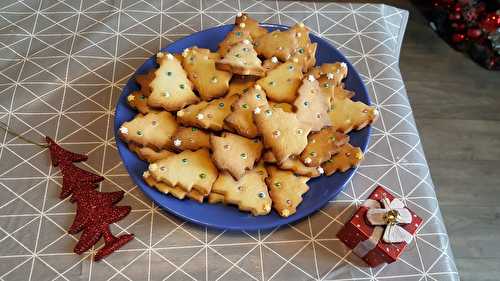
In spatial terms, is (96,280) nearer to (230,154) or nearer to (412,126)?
(230,154)

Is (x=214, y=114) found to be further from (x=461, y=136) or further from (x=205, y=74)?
(x=461, y=136)

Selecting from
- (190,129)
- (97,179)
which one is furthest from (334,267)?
(97,179)

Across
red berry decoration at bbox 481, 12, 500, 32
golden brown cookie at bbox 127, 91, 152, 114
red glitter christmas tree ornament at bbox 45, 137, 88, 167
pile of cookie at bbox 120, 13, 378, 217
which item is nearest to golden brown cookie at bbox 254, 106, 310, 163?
pile of cookie at bbox 120, 13, 378, 217

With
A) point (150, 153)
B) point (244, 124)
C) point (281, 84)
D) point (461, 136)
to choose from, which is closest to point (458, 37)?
point (461, 136)

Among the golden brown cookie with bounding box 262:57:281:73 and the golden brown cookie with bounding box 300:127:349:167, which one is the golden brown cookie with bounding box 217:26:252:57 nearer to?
the golden brown cookie with bounding box 262:57:281:73

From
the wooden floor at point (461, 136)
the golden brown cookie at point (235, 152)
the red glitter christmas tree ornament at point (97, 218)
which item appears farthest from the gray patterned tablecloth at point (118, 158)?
the wooden floor at point (461, 136)
